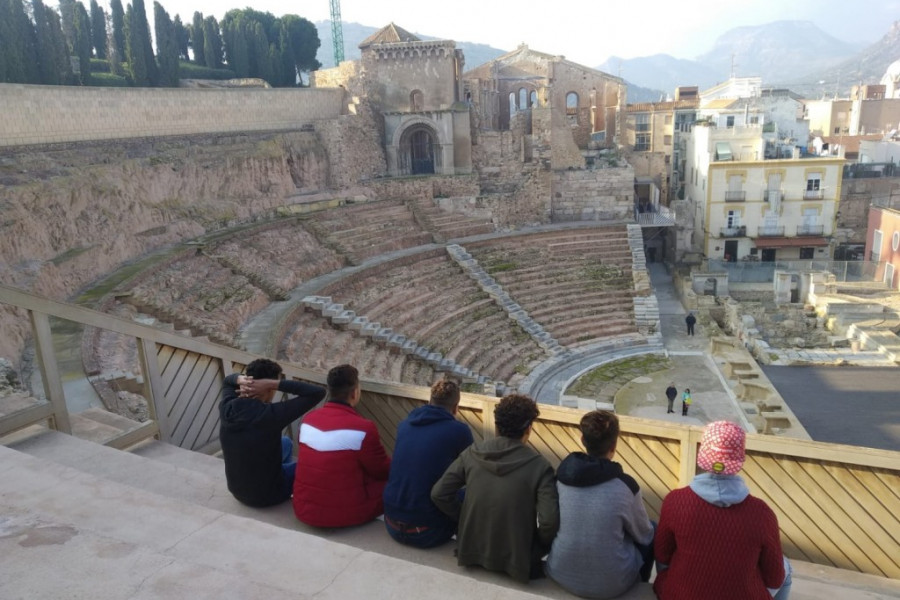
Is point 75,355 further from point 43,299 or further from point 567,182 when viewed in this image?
point 567,182

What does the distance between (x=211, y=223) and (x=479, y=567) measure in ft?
53.1

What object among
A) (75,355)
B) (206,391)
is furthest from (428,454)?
(75,355)

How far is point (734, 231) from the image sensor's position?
84.4 ft

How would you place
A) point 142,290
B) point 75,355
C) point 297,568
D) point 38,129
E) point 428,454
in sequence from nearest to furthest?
point 297,568 → point 428,454 → point 75,355 → point 142,290 → point 38,129

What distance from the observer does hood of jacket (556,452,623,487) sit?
9.29ft

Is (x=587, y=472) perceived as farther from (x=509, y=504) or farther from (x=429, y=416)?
(x=429, y=416)

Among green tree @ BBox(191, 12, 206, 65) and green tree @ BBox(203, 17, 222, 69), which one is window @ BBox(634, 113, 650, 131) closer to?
green tree @ BBox(203, 17, 222, 69)

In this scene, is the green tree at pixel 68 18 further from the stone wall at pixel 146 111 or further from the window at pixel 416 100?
the window at pixel 416 100

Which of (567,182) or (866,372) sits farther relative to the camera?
(567,182)

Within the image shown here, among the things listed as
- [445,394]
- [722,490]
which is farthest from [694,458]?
[445,394]

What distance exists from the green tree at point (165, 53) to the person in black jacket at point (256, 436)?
2679 cm

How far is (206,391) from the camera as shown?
492cm

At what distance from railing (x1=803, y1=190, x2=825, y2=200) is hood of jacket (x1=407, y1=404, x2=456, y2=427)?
26.1 metres

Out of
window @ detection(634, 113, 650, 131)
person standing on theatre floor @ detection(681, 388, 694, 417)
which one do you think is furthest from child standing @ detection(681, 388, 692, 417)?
window @ detection(634, 113, 650, 131)
